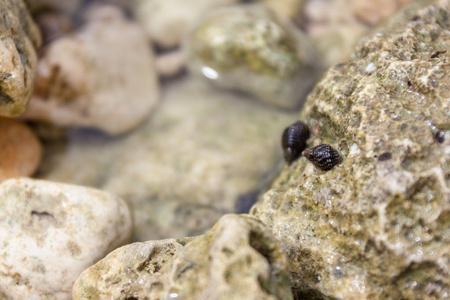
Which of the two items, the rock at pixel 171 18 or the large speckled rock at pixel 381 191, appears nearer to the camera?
the large speckled rock at pixel 381 191

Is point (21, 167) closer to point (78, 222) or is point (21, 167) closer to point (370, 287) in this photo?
point (78, 222)

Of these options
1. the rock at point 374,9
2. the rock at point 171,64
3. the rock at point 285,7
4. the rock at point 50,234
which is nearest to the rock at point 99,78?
the rock at point 171,64

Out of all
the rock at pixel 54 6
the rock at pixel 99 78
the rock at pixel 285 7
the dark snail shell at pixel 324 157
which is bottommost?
the rock at pixel 99 78

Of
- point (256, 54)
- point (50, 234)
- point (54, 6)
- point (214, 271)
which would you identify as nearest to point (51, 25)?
point (54, 6)

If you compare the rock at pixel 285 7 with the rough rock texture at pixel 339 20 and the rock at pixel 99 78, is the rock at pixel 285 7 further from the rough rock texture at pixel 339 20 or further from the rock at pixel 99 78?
the rock at pixel 99 78

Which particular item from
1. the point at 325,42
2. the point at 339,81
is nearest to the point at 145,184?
the point at 339,81

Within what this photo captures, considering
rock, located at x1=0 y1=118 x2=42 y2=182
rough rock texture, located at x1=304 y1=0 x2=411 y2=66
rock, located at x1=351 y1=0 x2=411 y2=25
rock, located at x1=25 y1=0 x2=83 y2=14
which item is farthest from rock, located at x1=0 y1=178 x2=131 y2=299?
rock, located at x1=351 y1=0 x2=411 y2=25

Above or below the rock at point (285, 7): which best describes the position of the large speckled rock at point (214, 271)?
below
